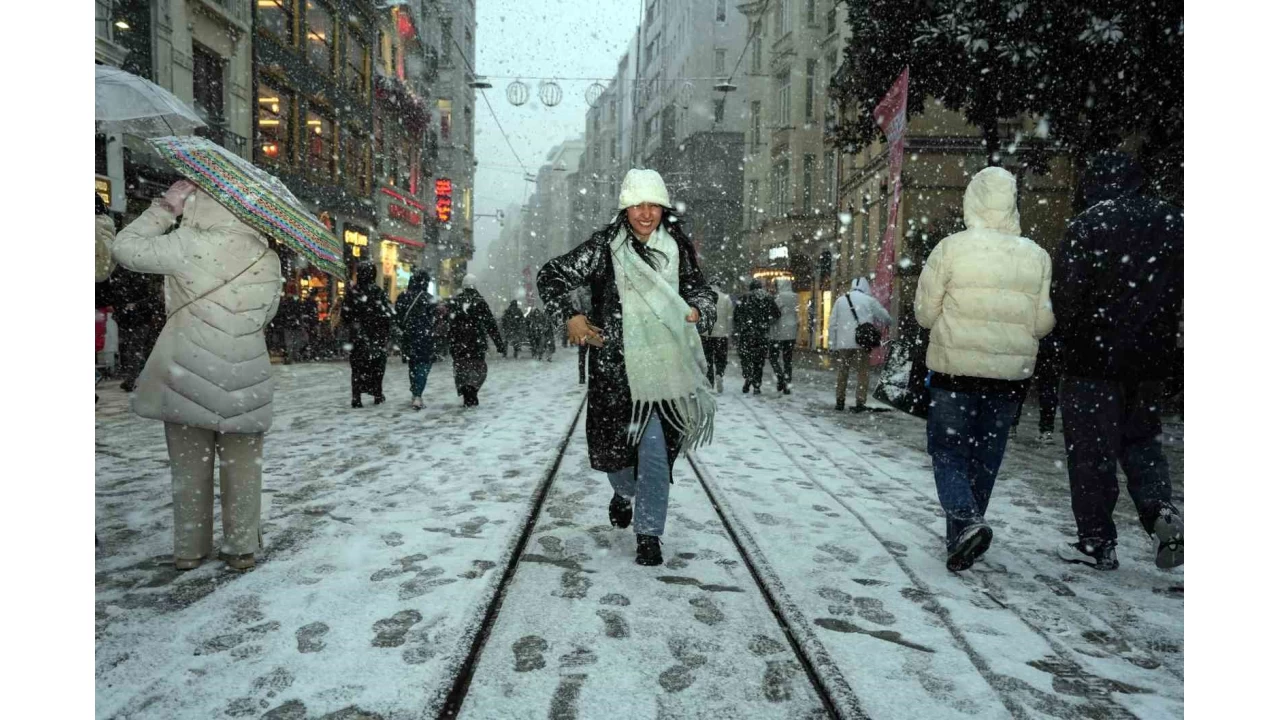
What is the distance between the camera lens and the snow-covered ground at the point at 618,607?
2459 millimetres

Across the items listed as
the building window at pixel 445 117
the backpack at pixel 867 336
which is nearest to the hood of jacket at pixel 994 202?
the backpack at pixel 867 336

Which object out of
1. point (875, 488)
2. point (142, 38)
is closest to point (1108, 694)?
point (875, 488)

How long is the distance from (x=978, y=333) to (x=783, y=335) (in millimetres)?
8928

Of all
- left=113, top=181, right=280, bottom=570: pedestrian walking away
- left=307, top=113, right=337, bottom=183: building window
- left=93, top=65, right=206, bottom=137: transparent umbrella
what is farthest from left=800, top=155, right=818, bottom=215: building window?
left=113, top=181, right=280, bottom=570: pedestrian walking away

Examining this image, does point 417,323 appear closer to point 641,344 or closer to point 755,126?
point 641,344

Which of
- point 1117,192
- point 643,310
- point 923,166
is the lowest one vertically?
point 643,310

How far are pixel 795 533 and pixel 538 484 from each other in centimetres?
187

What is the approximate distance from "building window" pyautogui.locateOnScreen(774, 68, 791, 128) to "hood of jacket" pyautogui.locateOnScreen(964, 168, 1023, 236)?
31.2 meters

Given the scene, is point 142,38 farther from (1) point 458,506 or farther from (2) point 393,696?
(2) point 393,696

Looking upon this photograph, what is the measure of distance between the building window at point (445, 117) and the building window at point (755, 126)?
16.6 meters

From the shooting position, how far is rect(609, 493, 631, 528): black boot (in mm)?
4168

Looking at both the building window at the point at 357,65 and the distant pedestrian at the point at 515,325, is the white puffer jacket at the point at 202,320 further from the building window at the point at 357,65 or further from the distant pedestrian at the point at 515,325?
the building window at the point at 357,65

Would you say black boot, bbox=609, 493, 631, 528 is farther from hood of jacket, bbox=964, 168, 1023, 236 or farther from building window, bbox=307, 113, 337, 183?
building window, bbox=307, 113, 337, 183
